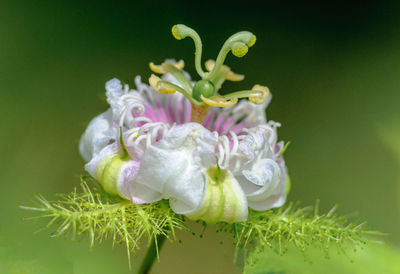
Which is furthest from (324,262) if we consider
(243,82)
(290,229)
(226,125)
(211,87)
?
(243,82)

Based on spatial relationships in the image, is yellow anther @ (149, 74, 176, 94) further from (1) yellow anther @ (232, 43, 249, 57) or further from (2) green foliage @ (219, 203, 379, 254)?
(2) green foliage @ (219, 203, 379, 254)

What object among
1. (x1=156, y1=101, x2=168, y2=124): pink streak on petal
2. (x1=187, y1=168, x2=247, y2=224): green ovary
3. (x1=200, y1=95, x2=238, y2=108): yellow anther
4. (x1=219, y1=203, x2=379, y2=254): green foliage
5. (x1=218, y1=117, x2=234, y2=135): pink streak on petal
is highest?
(x1=200, y1=95, x2=238, y2=108): yellow anther

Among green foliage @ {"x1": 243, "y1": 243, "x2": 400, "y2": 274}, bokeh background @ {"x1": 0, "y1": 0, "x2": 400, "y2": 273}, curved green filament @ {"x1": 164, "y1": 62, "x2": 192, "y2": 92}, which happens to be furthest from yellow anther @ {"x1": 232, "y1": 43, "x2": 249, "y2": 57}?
bokeh background @ {"x1": 0, "y1": 0, "x2": 400, "y2": 273}

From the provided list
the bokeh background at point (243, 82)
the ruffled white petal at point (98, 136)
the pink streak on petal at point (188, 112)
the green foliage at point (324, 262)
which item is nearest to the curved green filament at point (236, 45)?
the pink streak on petal at point (188, 112)

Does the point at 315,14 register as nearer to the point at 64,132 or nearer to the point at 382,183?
the point at 382,183

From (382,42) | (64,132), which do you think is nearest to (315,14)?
(382,42)

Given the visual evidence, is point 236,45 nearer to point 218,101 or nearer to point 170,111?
point 218,101
